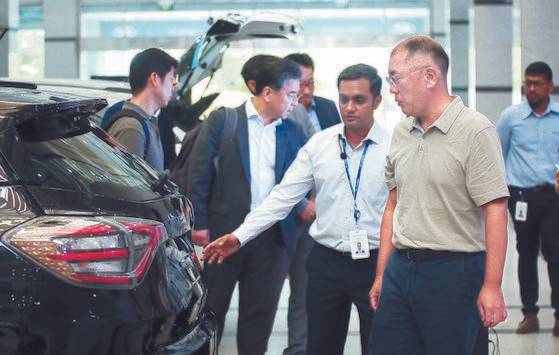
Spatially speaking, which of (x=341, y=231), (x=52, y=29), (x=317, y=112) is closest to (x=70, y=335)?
(x=341, y=231)

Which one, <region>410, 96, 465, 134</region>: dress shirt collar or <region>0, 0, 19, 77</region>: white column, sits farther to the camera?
<region>0, 0, 19, 77</region>: white column

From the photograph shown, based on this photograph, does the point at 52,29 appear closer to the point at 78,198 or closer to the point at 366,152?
the point at 366,152

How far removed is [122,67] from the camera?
65.9 feet

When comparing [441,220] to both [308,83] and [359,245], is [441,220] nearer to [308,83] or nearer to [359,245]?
[359,245]

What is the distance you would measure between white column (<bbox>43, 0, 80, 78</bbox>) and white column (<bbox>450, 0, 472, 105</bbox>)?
6.01 meters

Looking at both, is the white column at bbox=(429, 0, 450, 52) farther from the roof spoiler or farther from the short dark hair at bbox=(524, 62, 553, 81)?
the roof spoiler

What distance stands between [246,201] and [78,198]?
229cm

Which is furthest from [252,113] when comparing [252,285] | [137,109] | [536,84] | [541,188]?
[536,84]

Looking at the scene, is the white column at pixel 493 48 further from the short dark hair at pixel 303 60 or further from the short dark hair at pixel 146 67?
the short dark hair at pixel 146 67

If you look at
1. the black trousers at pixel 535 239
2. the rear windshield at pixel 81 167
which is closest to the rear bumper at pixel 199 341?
the rear windshield at pixel 81 167

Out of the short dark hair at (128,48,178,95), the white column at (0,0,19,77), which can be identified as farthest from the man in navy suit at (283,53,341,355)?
the white column at (0,0,19,77)

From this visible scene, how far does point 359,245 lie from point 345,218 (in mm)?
162

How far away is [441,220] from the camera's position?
3.97 metres

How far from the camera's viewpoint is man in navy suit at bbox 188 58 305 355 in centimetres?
569
